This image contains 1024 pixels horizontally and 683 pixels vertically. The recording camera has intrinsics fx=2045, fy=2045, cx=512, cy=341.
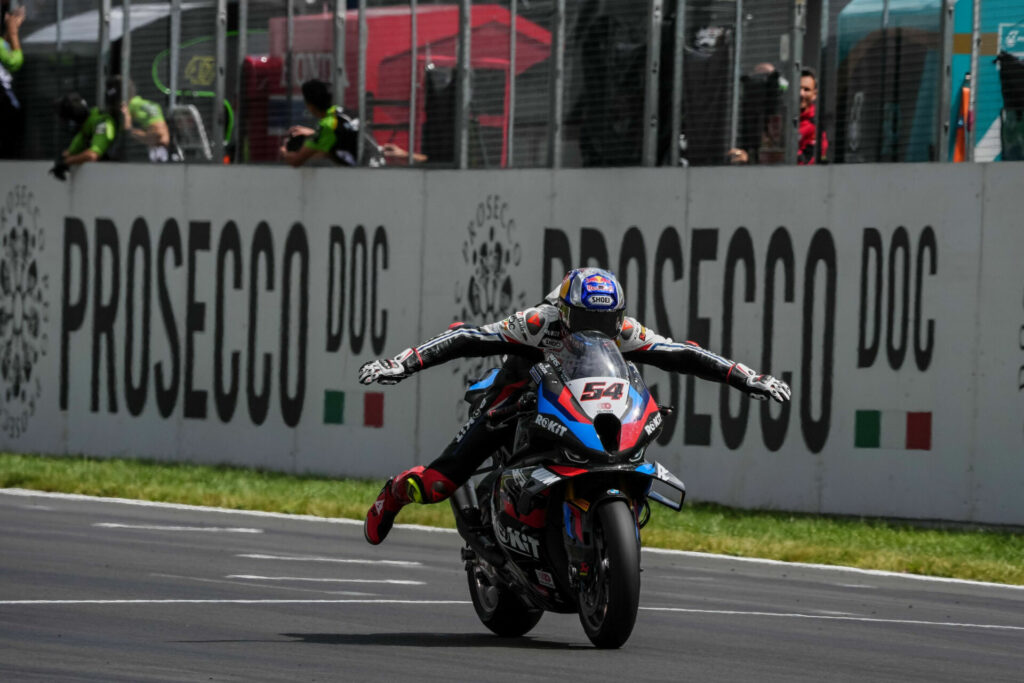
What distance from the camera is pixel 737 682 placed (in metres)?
7.78

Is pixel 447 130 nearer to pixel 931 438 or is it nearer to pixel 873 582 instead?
pixel 931 438

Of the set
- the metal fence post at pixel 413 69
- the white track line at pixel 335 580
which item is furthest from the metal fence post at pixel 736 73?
the white track line at pixel 335 580

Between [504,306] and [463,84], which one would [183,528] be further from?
[463,84]

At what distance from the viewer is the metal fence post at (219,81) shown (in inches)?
777

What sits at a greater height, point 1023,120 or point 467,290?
Answer: point 1023,120

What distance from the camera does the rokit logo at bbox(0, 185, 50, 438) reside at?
2033 cm

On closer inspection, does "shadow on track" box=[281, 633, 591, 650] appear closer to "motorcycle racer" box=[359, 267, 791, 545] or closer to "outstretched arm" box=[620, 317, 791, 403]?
"motorcycle racer" box=[359, 267, 791, 545]

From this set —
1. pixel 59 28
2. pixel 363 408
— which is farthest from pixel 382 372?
pixel 59 28

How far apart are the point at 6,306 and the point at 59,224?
1.03m

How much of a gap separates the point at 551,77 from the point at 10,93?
21.4 ft

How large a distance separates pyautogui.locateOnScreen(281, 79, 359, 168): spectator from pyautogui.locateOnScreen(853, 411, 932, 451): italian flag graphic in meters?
5.88

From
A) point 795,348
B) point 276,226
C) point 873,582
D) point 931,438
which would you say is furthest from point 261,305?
point 873,582

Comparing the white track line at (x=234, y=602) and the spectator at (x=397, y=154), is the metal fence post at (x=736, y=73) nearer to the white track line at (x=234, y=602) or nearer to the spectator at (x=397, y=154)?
the spectator at (x=397, y=154)

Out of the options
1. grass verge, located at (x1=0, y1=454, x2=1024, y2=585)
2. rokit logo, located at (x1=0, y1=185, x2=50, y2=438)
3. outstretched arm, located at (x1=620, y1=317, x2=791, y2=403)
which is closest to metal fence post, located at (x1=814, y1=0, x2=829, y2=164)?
grass verge, located at (x1=0, y1=454, x2=1024, y2=585)
